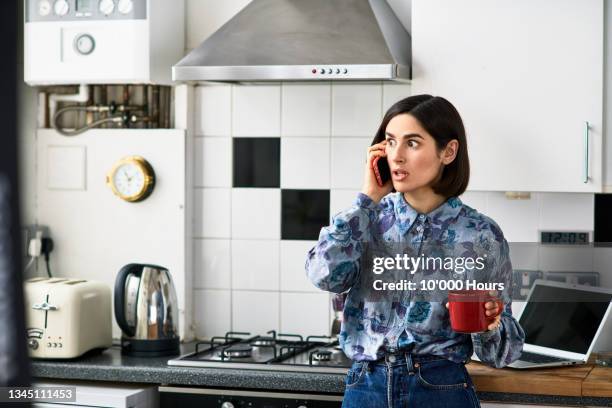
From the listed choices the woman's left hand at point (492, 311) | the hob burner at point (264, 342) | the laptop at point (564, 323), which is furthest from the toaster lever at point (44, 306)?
the woman's left hand at point (492, 311)

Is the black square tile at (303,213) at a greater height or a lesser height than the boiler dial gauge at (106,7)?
lesser

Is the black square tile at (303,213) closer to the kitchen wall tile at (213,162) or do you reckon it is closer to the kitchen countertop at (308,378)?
the kitchen wall tile at (213,162)

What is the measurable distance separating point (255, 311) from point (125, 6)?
1.14 meters

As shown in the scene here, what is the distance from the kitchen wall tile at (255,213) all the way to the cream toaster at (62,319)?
58 cm

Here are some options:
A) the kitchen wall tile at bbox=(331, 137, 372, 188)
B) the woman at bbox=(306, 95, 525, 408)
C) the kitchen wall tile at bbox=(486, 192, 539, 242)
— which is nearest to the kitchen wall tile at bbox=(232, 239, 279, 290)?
the kitchen wall tile at bbox=(331, 137, 372, 188)

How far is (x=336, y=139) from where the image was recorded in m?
2.87

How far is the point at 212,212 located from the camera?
2.99 meters

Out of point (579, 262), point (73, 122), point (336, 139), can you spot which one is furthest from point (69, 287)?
point (579, 262)

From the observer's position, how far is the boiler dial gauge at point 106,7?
275cm

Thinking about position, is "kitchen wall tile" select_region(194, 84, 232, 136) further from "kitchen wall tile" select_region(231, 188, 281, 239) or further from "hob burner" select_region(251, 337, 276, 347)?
"hob burner" select_region(251, 337, 276, 347)

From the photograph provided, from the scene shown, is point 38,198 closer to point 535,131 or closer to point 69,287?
point 69,287

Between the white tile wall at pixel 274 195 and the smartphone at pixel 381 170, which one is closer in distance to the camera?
the smartphone at pixel 381 170

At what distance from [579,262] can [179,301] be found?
1376 mm

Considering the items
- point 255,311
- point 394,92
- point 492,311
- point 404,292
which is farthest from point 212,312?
point 492,311
